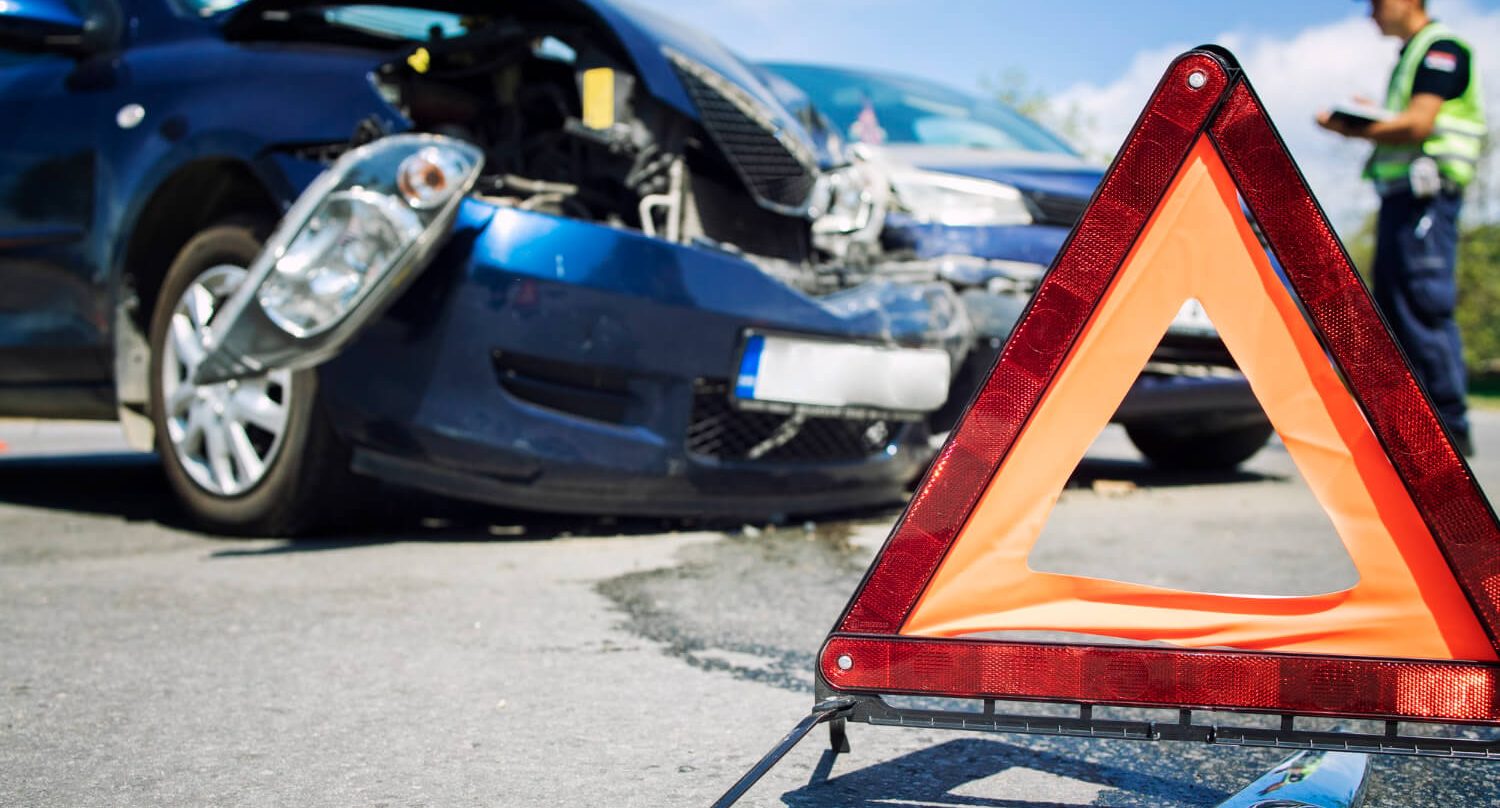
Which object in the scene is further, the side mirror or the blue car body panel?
the blue car body panel

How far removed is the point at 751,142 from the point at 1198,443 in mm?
3083

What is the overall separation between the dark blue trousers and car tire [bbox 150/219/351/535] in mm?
3648

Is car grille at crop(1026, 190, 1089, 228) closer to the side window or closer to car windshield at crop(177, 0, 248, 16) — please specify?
car windshield at crop(177, 0, 248, 16)

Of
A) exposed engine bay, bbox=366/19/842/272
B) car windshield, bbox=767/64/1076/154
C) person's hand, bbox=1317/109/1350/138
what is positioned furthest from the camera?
car windshield, bbox=767/64/1076/154

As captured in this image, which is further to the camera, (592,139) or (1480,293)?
(1480,293)

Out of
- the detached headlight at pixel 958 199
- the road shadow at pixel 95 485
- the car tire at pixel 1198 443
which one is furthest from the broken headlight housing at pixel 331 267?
the car tire at pixel 1198 443

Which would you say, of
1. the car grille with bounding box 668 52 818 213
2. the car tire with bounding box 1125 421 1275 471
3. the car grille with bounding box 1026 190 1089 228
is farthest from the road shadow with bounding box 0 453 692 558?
the car tire with bounding box 1125 421 1275 471

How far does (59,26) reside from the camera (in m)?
4.22

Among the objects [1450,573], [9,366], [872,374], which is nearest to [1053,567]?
[872,374]

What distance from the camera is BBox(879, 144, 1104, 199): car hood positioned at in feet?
17.5

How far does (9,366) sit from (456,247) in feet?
5.85

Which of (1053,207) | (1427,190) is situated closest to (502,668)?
(1053,207)

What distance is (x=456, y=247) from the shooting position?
350cm

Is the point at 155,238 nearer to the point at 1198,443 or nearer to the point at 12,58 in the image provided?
the point at 12,58
